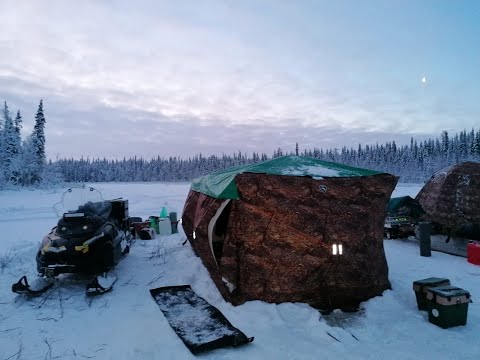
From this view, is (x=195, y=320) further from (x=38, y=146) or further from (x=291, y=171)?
(x=38, y=146)

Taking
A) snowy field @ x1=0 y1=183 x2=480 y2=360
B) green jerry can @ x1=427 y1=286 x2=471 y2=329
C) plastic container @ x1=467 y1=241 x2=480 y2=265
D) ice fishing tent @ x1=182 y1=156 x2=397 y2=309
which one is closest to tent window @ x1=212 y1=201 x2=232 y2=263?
ice fishing tent @ x1=182 y1=156 x2=397 y2=309

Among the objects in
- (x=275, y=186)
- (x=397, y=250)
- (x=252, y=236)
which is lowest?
(x=397, y=250)

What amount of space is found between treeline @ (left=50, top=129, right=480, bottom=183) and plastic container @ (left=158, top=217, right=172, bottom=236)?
279 feet

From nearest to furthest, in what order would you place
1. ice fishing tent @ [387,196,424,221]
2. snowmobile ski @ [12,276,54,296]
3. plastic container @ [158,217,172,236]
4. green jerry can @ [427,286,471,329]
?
green jerry can @ [427,286,471,329] < snowmobile ski @ [12,276,54,296] < ice fishing tent @ [387,196,424,221] < plastic container @ [158,217,172,236]

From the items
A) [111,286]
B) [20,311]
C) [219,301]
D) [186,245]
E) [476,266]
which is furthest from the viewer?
[186,245]

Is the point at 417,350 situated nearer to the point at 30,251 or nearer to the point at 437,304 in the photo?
the point at 437,304

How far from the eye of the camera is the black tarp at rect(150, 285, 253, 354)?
550cm

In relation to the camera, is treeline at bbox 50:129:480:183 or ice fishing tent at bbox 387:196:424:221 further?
treeline at bbox 50:129:480:183

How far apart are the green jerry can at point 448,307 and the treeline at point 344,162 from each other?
298 feet

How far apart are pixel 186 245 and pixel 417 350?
29.2ft

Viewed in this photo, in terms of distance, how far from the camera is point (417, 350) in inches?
216

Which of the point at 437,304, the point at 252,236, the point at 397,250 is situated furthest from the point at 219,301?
the point at 397,250

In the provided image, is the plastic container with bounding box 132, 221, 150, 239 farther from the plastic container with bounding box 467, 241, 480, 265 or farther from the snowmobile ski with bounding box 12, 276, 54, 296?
the plastic container with bounding box 467, 241, 480, 265

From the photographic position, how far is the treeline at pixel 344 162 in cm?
9512
